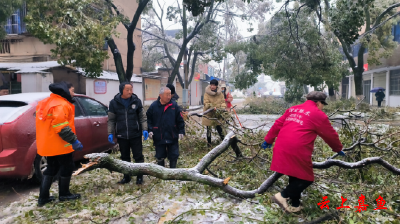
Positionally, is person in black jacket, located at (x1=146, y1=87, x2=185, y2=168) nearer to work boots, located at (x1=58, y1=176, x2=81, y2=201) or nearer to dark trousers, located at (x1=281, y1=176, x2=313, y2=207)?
work boots, located at (x1=58, y1=176, x2=81, y2=201)

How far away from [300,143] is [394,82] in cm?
2296

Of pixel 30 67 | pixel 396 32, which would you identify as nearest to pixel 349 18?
pixel 30 67

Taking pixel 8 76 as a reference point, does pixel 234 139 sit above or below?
below

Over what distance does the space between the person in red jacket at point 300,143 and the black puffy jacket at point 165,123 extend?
1.76 metres

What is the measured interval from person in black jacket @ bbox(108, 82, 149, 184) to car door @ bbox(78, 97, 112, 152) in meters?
1.13

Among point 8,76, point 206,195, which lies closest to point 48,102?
point 206,195

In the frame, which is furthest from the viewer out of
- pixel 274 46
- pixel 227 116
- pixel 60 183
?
pixel 274 46

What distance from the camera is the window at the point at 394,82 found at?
2069cm

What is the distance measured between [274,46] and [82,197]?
13.6 metres

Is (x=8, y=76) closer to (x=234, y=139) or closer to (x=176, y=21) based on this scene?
(x=176, y=21)

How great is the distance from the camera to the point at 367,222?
9.15ft

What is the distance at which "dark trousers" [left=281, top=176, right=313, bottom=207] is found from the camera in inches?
117

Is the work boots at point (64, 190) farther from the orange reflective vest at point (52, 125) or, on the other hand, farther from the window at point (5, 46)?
the window at point (5, 46)

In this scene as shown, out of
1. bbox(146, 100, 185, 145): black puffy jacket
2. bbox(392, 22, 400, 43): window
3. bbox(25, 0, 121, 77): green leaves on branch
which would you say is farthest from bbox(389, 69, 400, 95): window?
bbox(146, 100, 185, 145): black puffy jacket
